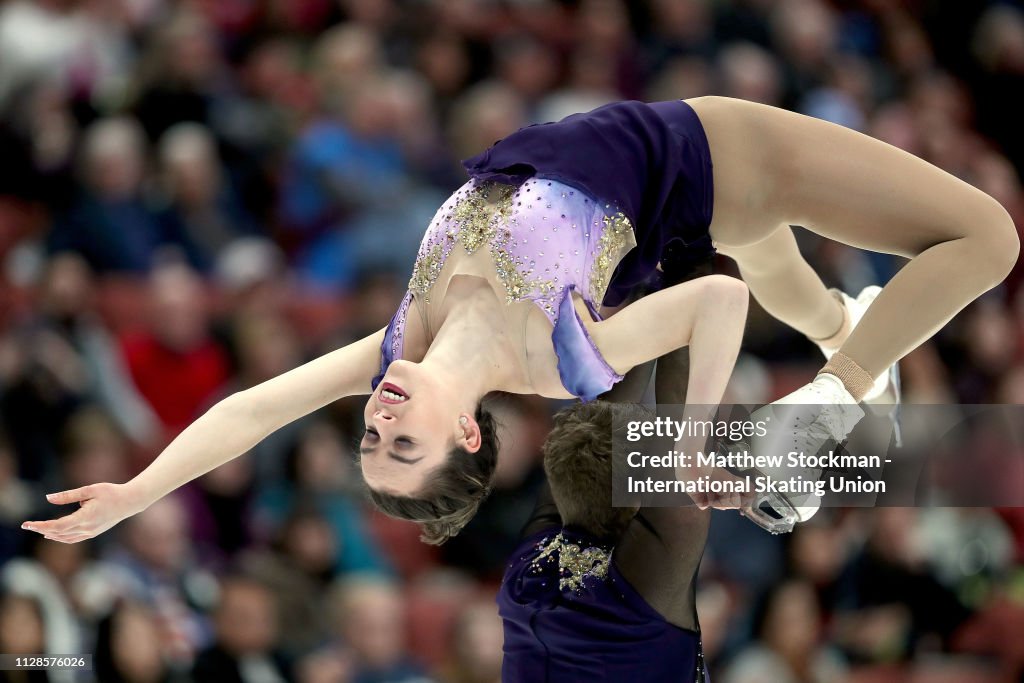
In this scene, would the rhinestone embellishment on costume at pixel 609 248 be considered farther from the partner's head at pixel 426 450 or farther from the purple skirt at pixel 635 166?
the partner's head at pixel 426 450

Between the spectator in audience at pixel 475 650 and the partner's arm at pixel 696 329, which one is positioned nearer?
the partner's arm at pixel 696 329

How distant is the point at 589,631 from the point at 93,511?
1.15 metres

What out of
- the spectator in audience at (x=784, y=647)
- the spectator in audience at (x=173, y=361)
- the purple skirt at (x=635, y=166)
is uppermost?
the purple skirt at (x=635, y=166)

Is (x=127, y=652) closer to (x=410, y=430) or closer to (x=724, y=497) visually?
(x=410, y=430)

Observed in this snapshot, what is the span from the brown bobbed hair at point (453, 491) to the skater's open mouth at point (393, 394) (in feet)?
0.71

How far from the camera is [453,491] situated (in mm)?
3068

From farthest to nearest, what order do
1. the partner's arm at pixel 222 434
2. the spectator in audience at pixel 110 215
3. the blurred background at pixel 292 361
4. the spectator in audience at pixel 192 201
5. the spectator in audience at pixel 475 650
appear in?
1. the spectator in audience at pixel 192 201
2. the spectator in audience at pixel 110 215
3. the spectator in audience at pixel 475 650
4. the blurred background at pixel 292 361
5. the partner's arm at pixel 222 434

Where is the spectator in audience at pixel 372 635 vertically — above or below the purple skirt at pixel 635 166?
below

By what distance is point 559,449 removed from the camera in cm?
316

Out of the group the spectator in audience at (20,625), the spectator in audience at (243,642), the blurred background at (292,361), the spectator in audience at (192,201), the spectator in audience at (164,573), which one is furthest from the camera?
the spectator in audience at (192,201)

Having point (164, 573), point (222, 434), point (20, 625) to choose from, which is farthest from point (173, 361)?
point (222, 434)

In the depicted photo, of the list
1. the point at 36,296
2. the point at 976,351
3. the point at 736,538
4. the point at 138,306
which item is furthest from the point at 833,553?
the point at 36,296

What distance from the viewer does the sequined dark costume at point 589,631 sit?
302 cm

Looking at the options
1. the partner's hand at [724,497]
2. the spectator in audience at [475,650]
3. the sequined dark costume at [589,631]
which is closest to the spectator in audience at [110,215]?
the spectator in audience at [475,650]
